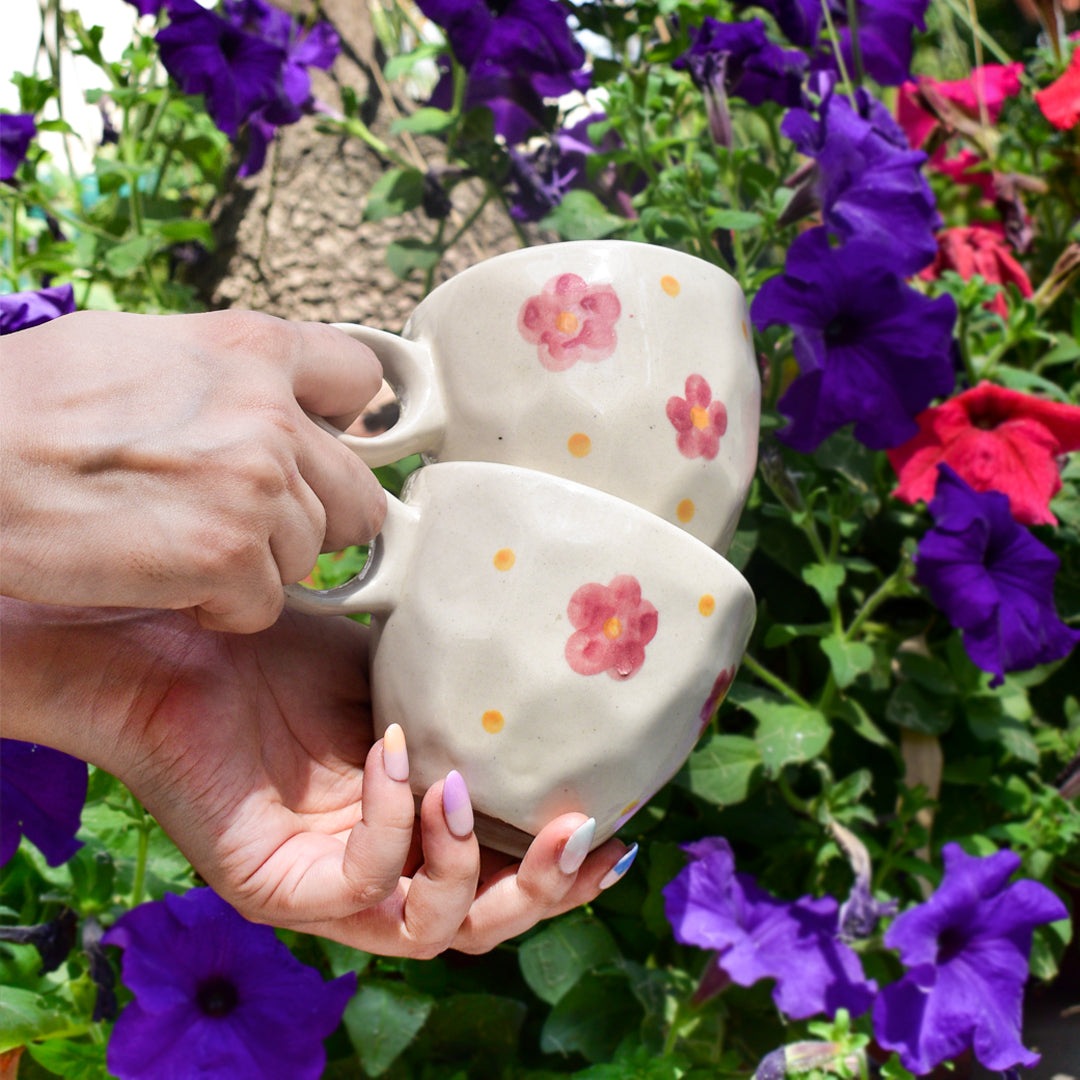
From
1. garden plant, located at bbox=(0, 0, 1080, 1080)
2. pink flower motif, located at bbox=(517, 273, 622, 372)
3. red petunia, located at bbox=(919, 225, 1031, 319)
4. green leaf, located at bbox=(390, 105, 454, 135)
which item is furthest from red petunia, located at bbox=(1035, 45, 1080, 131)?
pink flower motif, located at bbox=(517, 273, 622, 372)

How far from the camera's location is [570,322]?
556 millimetres

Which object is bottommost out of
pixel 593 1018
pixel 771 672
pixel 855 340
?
pixel 593 1018

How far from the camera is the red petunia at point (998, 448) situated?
0.98m

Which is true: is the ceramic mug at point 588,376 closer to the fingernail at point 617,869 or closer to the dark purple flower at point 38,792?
the fingernail at point 617,869

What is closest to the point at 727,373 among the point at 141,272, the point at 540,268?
the point at 540,268

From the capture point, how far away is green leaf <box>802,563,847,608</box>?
913 mm

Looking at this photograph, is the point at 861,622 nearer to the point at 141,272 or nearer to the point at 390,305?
the point at 390,305

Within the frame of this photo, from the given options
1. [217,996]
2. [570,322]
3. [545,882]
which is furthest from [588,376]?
[217,996]

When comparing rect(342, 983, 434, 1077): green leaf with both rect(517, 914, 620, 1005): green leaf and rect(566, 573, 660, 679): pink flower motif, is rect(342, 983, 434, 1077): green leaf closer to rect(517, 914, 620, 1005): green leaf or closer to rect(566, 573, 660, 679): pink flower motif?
rect(517, 914, 620, 1005): green leaf

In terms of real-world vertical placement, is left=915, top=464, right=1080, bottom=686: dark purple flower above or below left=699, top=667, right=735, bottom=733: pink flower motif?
below

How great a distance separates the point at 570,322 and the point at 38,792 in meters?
0.48

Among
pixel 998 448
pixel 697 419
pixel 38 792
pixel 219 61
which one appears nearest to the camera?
pixel 697 419

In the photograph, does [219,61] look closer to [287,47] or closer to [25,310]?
[287,47]

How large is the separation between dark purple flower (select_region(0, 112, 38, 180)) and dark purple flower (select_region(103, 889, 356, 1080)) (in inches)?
29.1
